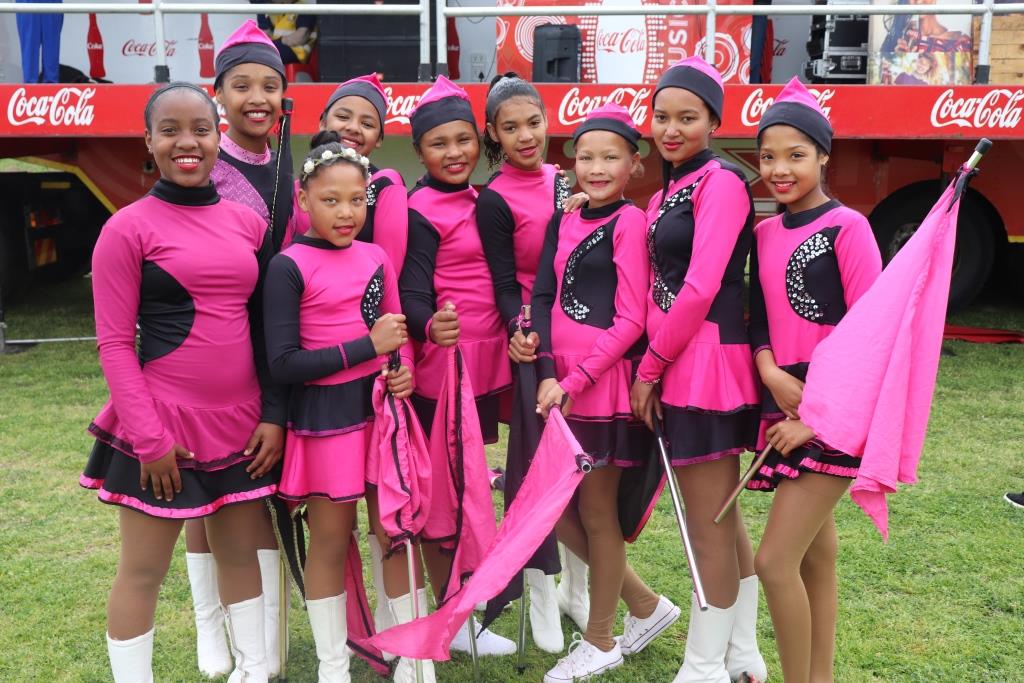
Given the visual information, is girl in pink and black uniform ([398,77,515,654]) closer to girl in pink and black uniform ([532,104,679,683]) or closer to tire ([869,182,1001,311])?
girl in pink and black uniform ([532,104,679,683])

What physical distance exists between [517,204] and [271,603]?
142 centimetres

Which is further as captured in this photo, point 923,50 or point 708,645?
point 923,50

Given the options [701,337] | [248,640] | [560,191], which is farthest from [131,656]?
[560,191]

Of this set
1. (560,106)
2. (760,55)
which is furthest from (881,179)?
(560,106)

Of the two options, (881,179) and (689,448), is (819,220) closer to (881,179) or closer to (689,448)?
(689,448)

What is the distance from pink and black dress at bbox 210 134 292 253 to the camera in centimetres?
258

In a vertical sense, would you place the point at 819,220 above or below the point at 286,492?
above

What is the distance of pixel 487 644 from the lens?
305 cm

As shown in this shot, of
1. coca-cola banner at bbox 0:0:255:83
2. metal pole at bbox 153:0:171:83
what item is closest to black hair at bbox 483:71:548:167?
metal pole at bbox 153:0:171:83

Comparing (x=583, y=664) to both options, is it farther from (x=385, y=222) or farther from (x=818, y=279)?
(x=385, y=222)

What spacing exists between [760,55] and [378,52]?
308 cm

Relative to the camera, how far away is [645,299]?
262 cm

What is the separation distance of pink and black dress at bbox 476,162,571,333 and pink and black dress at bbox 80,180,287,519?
0.71m

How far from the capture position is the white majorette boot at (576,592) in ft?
10.6
